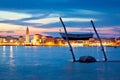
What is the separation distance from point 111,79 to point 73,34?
22861mm

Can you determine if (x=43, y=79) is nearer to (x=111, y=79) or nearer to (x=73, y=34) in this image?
(x=111, y=79)

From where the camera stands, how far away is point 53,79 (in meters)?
52.2

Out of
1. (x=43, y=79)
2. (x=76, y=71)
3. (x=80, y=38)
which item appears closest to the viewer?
(x=43, y=79)

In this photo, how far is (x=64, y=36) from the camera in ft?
250

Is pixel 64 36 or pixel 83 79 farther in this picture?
pixel 64 36

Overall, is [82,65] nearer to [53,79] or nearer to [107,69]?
[107,69]

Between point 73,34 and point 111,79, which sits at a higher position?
point 73,34

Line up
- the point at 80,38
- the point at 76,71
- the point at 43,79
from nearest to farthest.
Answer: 1. the point at 43,79
2. the point at 76,71
3. the point at 80,38

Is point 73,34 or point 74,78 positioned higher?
point 73,34

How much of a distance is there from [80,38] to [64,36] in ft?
15.0

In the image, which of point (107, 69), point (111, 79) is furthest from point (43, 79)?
point (107, 69)

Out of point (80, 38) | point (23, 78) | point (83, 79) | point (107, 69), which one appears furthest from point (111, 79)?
point (80, 38)

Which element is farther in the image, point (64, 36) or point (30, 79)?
point (64, 36)

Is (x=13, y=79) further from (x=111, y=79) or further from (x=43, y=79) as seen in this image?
(x=111, y=79)
